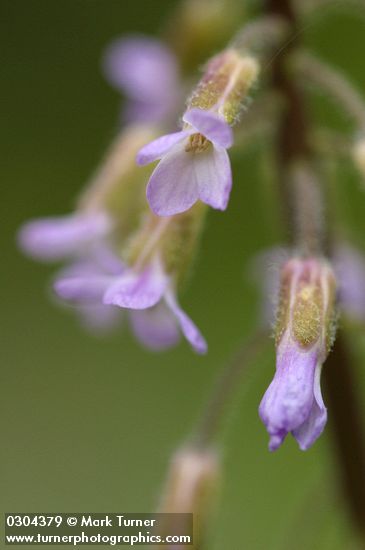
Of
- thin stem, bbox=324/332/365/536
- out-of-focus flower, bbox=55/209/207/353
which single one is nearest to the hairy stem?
thin stem, bbox=324/332/365/536

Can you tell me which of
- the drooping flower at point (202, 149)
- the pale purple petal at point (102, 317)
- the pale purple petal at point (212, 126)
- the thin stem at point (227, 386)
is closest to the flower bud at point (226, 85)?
the drooping flower at point (202, 149)

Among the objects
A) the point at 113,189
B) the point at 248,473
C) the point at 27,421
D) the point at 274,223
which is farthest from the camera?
the point at 27,421

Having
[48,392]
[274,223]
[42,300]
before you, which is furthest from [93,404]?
[274,223]

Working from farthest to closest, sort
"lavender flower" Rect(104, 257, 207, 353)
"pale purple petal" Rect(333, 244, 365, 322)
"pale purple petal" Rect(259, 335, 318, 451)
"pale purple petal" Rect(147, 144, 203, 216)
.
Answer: "pale purple petal" Rect(333, 244, 365, 322) < "lavender flower" Rect(104, 257, 207, 353) < "pale purple petal" Rect(147, 144, 203, 216) < "pale purple petal" Rect(259, 335, 318, 451)

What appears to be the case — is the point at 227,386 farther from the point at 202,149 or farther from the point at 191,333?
the point at 202,149

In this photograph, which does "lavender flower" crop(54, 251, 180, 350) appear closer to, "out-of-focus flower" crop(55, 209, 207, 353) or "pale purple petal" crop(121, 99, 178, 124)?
"out-of-focus flower" crop(55, 209, 207, 353)

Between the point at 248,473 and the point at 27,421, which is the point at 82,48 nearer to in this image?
the point at 27,421

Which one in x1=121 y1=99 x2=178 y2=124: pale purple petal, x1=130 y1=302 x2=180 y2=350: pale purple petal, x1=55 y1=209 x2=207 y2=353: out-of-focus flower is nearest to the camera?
x1=55 y1=209 x2=207 y2=353: out-of-focus flower

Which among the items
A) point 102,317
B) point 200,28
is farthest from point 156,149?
point 102,317
